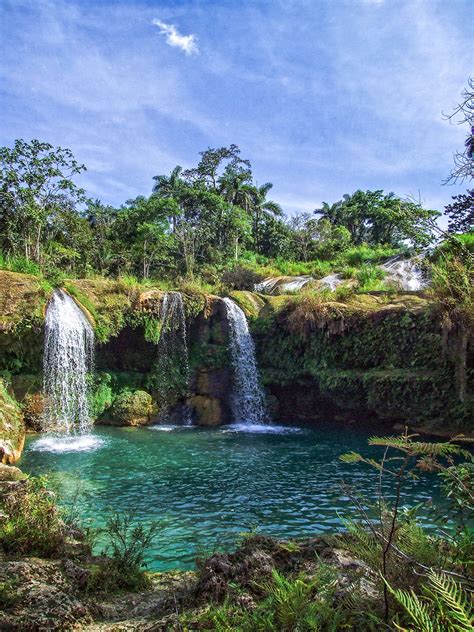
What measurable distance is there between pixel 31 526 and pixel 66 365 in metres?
10.9

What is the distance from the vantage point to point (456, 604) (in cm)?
A: 169

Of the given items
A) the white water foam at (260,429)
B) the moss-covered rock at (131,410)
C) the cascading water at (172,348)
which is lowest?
the white water foam at (260,429)

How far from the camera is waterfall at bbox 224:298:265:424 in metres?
16.5

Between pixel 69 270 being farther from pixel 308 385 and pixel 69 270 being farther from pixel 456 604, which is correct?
pixel 456 604

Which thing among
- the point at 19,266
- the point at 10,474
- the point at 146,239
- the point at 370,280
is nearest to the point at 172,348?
the point at 19,266

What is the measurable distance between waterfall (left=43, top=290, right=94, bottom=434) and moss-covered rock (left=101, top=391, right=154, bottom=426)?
0.88 meters

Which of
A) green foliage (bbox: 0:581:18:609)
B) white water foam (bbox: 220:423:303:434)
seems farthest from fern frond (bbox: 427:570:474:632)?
white water foam (bbox: 220:423:303:434)

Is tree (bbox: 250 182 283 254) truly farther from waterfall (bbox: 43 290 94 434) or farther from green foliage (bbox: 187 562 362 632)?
green foliage (bbox: 187 562 362 632)

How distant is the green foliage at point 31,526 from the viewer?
4.03 m

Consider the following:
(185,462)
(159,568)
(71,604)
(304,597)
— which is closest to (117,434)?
(185,462)

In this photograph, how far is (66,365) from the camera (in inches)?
570

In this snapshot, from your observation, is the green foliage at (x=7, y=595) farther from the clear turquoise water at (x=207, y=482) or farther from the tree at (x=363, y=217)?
the tree at (x=363, y=217)

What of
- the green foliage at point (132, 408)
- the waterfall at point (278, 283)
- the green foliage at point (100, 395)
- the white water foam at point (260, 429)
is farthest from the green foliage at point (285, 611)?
the waterfall at point (278, 283)

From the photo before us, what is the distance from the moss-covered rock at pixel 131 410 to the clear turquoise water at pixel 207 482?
151 cm
